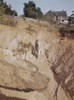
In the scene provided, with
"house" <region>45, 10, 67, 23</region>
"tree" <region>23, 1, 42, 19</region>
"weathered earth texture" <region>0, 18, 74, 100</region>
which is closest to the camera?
"weathered earth texture" <region>0, 18, 74, 100</region>

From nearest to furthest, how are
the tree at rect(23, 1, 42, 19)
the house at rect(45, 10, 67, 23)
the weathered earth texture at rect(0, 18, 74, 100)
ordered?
→ the weathered earth texture at rect(0, 18, 74, 100)
the tree at rect(23, 1, 42, 19)
the house at rect(45, 10, 67, 23)

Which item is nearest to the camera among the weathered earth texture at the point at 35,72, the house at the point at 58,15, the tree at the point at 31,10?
the weathered earth texture at the point at 35,72

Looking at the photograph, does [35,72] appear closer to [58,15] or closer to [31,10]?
[31,10]

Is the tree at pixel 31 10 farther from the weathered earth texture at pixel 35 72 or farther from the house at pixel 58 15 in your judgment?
the weathered earth texture at pixel 35 72

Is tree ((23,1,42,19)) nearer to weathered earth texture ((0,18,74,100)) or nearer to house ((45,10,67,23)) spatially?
house ((45,10,67,23))

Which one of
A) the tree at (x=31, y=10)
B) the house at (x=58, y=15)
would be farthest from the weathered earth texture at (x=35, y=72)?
the house at (x=58, y=15)

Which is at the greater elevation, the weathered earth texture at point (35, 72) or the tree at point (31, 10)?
the tree at point (31, 10)

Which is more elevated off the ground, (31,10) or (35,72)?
(31,10)

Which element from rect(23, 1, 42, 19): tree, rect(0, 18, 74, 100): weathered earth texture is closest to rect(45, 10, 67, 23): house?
rect(23, 1, 42, 19): tree

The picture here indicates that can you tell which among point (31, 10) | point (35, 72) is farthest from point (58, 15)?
point (35, 72)

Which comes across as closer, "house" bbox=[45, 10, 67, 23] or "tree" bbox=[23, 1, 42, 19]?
"tree" bbox=[23, 1, 42, 19]

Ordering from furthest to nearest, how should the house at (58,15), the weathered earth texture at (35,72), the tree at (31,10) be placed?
the house at (58,15) < the tree at (31,10) < the weathered earth texture at (35,72)

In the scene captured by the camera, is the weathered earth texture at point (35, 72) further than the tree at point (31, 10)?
No
